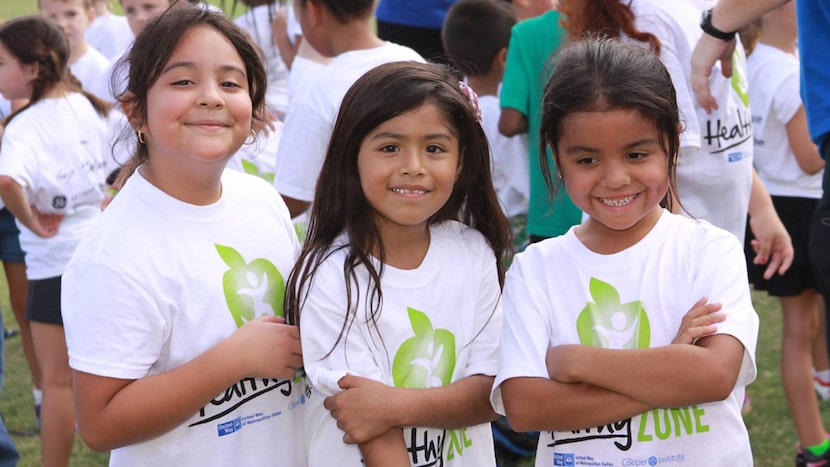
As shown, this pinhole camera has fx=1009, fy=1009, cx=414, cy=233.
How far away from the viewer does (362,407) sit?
212 cm

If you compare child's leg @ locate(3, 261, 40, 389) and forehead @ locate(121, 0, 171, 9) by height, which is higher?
forehead @ locate(121, 0, 171, 9)

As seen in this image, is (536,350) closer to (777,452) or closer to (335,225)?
(335,225)

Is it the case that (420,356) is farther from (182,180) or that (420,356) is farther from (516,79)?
(516,79)

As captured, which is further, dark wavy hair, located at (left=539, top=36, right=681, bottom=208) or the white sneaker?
the white sneaker

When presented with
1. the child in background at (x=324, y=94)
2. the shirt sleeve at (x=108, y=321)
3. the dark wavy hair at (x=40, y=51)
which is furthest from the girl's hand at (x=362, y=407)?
the dark wavy hair at (x=40, y=51)

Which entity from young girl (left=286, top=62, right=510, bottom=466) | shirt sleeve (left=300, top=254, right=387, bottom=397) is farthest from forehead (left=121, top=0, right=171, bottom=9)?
shirt sleeve (left=300, top=254, right=387, bottom=397)

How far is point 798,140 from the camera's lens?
437cm

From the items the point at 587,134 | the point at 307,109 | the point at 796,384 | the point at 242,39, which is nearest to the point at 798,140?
the point at 796,384

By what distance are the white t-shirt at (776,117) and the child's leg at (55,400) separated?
314 centimetres

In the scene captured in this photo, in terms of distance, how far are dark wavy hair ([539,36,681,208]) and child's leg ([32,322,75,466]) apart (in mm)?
2493

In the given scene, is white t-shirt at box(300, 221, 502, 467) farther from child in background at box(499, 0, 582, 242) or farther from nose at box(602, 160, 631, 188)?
child in background at box(499, 0, 582, 242)

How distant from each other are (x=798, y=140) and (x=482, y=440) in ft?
8.75

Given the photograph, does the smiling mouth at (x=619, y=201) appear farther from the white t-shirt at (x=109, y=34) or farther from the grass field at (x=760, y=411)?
the white t-shirt at (x=109, y=34)

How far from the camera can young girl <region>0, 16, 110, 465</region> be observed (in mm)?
4250
